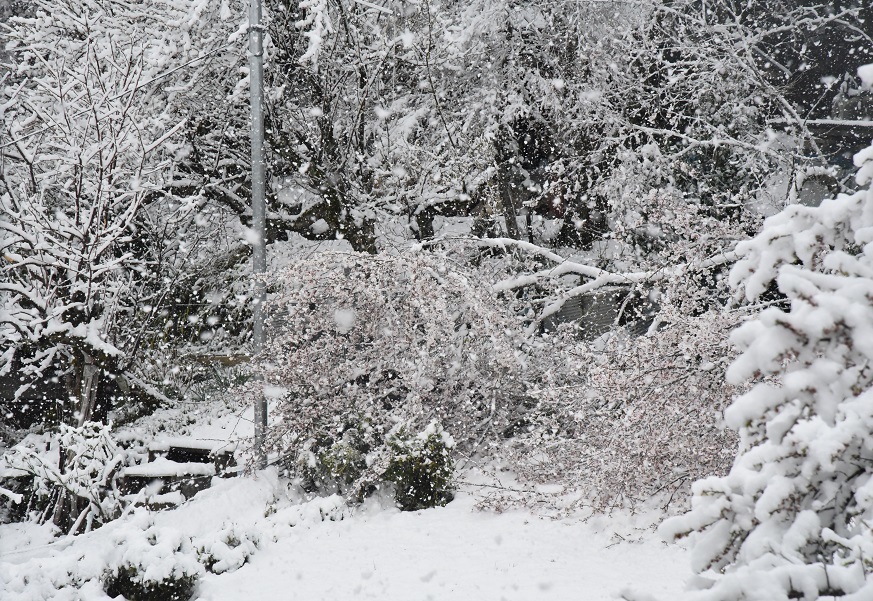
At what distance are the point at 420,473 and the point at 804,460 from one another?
13.9ft

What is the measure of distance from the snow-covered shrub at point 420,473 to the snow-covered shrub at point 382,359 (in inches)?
20.1

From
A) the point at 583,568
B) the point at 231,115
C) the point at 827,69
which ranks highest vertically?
the point at 827,69

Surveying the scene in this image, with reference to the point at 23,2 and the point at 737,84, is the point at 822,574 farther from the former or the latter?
the point at 23,2

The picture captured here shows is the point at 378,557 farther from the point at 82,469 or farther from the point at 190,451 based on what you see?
the point at 190,451

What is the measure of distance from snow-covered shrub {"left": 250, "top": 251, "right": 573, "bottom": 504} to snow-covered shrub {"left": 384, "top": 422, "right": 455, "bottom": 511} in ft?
1.68

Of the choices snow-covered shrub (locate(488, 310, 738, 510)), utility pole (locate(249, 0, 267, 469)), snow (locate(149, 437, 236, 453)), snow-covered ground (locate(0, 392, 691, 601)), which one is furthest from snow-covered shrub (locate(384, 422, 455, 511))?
snow (locate(149, 437, 236, 453))

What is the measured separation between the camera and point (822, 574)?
5.48 feet

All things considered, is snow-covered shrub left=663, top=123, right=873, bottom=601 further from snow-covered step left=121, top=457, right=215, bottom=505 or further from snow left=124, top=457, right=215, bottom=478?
snow left=124, top=457, right=215, bottom=478

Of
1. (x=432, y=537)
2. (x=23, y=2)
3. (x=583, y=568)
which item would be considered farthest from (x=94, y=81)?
(x=583, y=568)

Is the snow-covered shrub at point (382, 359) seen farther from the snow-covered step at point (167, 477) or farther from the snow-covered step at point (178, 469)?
the snow-covered step at point (167, 477)

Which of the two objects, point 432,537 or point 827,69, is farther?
point 827,69

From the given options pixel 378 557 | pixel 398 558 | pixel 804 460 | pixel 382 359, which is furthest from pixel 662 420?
pixel 804 460

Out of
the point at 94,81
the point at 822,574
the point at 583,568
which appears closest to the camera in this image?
the point at 822,574

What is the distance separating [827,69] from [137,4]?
9.81 m
